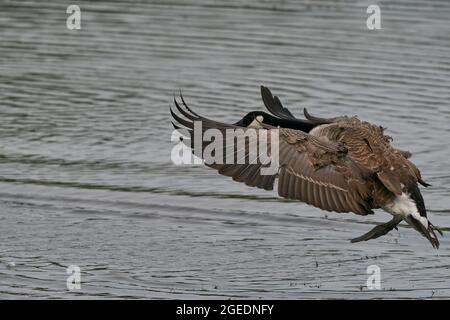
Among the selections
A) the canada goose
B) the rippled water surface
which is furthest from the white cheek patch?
the rippled water surface

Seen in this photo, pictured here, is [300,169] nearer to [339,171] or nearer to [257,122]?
[339,171]

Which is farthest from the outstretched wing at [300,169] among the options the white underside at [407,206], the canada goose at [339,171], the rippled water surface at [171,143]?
the rippled water surface at [171,143]

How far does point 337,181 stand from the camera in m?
8.64

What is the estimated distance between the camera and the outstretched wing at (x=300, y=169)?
27.6ft

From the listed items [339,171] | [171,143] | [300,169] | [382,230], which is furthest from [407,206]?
[171,143]

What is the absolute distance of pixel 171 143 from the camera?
44.4 ft

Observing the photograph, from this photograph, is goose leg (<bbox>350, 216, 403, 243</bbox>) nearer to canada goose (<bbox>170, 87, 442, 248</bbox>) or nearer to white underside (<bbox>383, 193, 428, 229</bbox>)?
canada goose (<bbox>170, 87, 442, 248</bbox>)

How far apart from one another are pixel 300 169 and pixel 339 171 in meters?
0.31

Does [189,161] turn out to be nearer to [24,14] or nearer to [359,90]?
[359,90]

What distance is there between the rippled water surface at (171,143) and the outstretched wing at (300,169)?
0.96m

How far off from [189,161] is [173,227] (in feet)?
8.12

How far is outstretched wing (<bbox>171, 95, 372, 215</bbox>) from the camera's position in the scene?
842 centimetres

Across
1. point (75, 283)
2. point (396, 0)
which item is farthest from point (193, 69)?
point (75, 283)

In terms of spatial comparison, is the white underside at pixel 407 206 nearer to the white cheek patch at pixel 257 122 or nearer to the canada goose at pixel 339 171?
the canada goose at pixel 339 171
